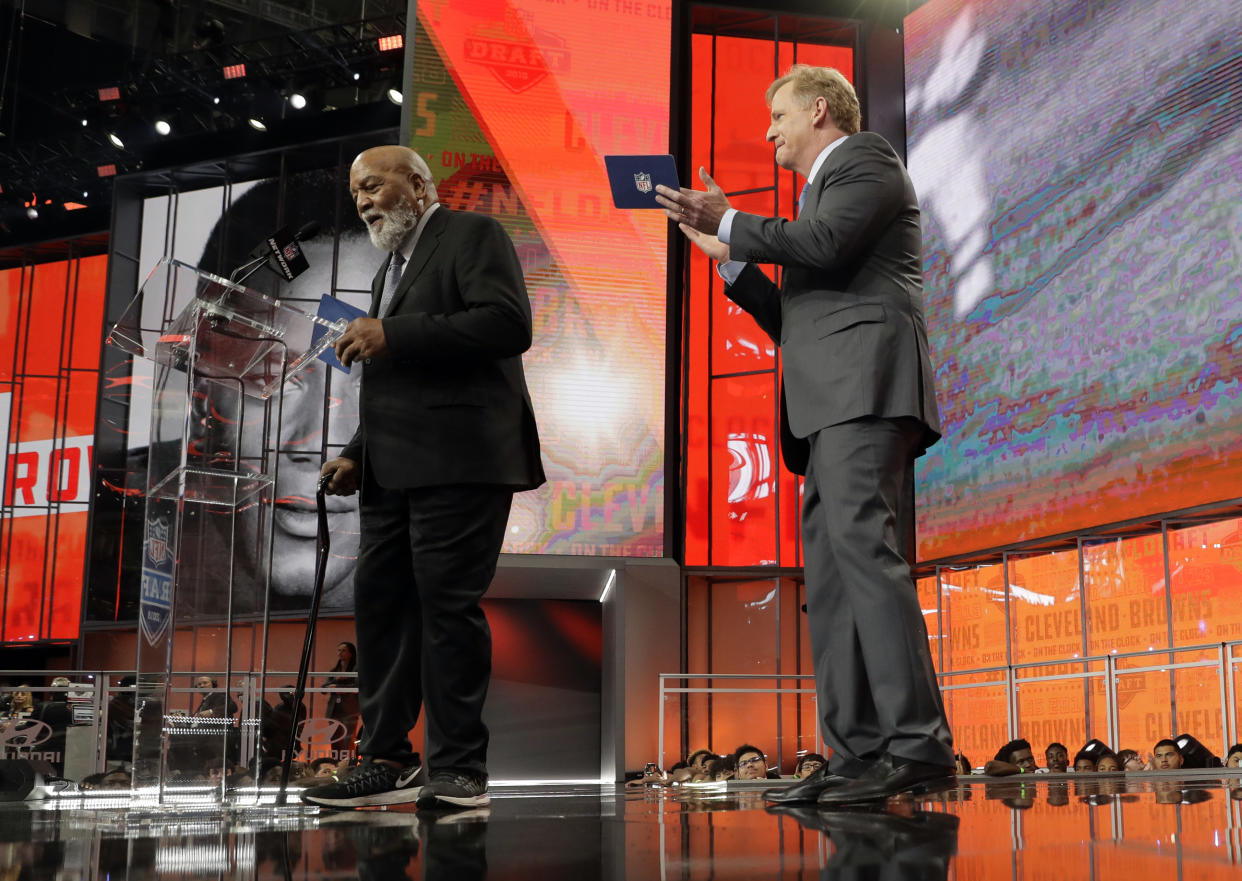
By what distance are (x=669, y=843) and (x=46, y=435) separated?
610 inches

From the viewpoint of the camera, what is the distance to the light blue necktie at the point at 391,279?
2.42 metres

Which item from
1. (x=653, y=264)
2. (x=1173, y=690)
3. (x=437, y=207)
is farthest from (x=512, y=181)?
(x=437, y=207)

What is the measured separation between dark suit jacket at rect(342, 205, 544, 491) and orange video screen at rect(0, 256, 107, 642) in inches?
534

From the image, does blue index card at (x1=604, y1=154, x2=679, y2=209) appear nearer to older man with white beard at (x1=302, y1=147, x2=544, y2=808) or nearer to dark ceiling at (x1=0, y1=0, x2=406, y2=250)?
older man with white beard at (x1=302, y1=147, x2=544, y2=808)

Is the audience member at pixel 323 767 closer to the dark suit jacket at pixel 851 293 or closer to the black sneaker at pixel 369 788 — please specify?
the black sneaker at pixel 369 788

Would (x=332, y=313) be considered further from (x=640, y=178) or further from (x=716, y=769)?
(x=716, y=769)

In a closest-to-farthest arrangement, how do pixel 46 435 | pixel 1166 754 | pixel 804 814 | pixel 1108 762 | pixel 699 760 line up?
1. pixel 804 814
2. pixel 1166 754
3. pixel 1108 762
4. pixel 699 760
5. pixel 46 435

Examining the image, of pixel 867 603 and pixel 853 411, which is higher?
pixel 853 411

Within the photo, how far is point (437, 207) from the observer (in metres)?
2.40

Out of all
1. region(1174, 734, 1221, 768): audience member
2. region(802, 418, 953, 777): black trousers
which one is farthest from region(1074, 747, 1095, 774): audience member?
region(802, 418, 953, 777): black trousers

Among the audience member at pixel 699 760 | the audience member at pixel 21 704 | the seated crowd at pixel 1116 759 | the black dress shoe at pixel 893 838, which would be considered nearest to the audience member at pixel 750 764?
the audience member at pixel 699 760

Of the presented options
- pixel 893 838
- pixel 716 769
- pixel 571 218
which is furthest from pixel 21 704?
pixel 893 838

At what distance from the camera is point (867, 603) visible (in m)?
1.85

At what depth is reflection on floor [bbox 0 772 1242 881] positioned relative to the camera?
99cm
